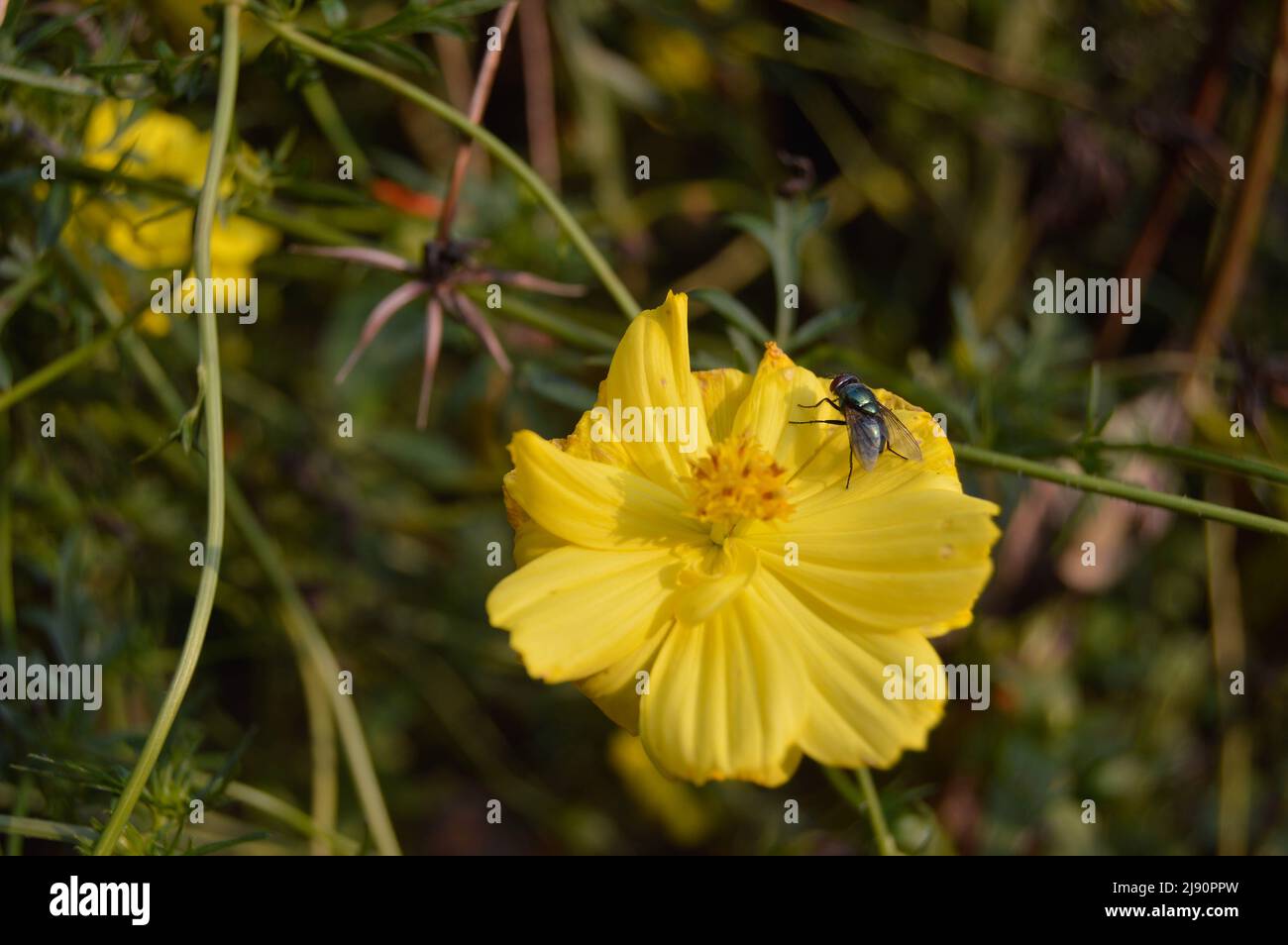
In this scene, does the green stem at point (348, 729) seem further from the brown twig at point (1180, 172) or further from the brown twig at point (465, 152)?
the brown twig at point (1180, 172)

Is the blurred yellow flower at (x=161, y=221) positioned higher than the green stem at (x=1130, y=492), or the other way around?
the blurred yellow flower at (x=161, y=221)

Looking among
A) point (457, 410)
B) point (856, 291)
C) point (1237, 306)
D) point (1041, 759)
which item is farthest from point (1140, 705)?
point (457, 410)

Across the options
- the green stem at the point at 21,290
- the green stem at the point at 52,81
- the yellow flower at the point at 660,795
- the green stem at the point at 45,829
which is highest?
the green stem at the point at 52,81

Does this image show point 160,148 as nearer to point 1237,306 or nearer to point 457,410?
point 457,410

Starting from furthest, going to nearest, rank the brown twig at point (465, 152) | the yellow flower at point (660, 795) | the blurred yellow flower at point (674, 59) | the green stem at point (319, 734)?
the blurred yellow flower at point (674, 59), the yellow flower at point (660, 795), the green stem at point (319, 734), the brown twig at point (465, 152)

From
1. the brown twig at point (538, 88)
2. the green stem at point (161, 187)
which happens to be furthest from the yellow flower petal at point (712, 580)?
the brown twig at point (538, 88)

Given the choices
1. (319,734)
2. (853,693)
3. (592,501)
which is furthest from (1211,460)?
(319,734)

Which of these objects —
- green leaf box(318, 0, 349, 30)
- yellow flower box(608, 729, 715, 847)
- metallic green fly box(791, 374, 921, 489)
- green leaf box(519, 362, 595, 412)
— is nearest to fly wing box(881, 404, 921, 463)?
metallic green fly box(791, 374, 921, 489)

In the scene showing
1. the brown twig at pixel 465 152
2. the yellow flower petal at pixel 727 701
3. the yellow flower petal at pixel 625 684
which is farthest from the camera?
the brown twig at pixel 465 152
